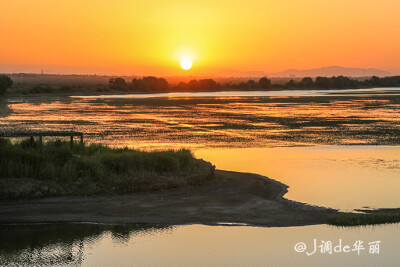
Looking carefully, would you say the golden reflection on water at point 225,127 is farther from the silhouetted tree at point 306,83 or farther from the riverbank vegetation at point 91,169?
the silhouetted tree at point 306,83

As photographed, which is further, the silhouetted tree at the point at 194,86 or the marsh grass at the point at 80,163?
the silhouetted tree at the point at 194,86

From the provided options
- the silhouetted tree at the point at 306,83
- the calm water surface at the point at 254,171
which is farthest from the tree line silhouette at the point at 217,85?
the calm water surface at the point at 254,171

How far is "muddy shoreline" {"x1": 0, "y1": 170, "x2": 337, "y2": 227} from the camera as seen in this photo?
2016 cm

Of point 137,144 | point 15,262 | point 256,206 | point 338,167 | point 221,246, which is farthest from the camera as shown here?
point 137,144

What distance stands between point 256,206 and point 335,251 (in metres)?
4.80

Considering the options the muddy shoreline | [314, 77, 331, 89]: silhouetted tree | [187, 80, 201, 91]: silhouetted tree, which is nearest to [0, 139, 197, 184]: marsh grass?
the muddy shoreline

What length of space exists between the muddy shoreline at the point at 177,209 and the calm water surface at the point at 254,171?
589 mm

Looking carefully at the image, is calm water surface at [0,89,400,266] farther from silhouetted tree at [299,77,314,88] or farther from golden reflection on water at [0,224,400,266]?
silhouetted tree at [299,77,314,88]

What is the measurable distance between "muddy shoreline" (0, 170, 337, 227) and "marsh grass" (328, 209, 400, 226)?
0.43 m

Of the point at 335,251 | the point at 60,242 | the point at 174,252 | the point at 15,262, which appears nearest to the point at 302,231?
the point at 335,251

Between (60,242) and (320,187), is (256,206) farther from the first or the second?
(60,242)

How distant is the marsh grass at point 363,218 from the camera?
19656 mm

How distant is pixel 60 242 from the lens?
18328 millimetres

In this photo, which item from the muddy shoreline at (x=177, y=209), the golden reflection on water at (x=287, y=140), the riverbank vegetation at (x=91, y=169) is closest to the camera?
the muddy shoreline at (x=177, y=209)
